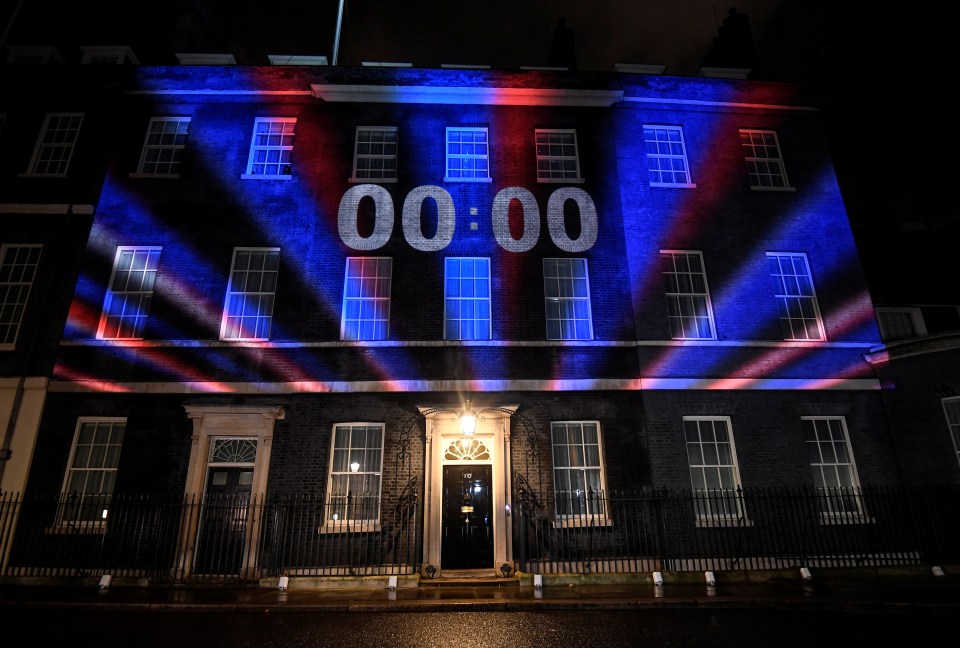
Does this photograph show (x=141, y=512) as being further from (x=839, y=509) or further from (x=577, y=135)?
(x=839, y=509)

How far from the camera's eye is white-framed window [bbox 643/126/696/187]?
50.1 ft

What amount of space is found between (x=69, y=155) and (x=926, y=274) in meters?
27.8

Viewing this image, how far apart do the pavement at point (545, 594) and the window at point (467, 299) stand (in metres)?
6.10

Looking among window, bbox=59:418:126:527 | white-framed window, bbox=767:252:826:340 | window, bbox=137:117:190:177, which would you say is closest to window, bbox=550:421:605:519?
white-framed window, bbox=767:252:826:340

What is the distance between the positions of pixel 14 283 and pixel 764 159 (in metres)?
22.5

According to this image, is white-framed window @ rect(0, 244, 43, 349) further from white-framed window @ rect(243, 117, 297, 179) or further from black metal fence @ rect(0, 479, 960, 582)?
A: white-framed window @ rect(243, 117, 297, 179)

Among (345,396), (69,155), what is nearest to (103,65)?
(69,155)

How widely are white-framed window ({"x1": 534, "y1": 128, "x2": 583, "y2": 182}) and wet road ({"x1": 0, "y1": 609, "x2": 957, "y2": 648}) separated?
11.5 m

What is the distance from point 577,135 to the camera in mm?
15641

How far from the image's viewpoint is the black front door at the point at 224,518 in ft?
38.1

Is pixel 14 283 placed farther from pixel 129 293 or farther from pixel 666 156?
pixel 666 156

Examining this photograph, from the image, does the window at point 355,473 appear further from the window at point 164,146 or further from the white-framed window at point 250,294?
the window at point 164,146

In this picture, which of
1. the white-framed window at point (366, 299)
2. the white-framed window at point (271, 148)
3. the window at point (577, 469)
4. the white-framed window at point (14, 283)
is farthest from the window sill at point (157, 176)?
the window at point (577, 469)

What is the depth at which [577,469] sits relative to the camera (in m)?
12.7
